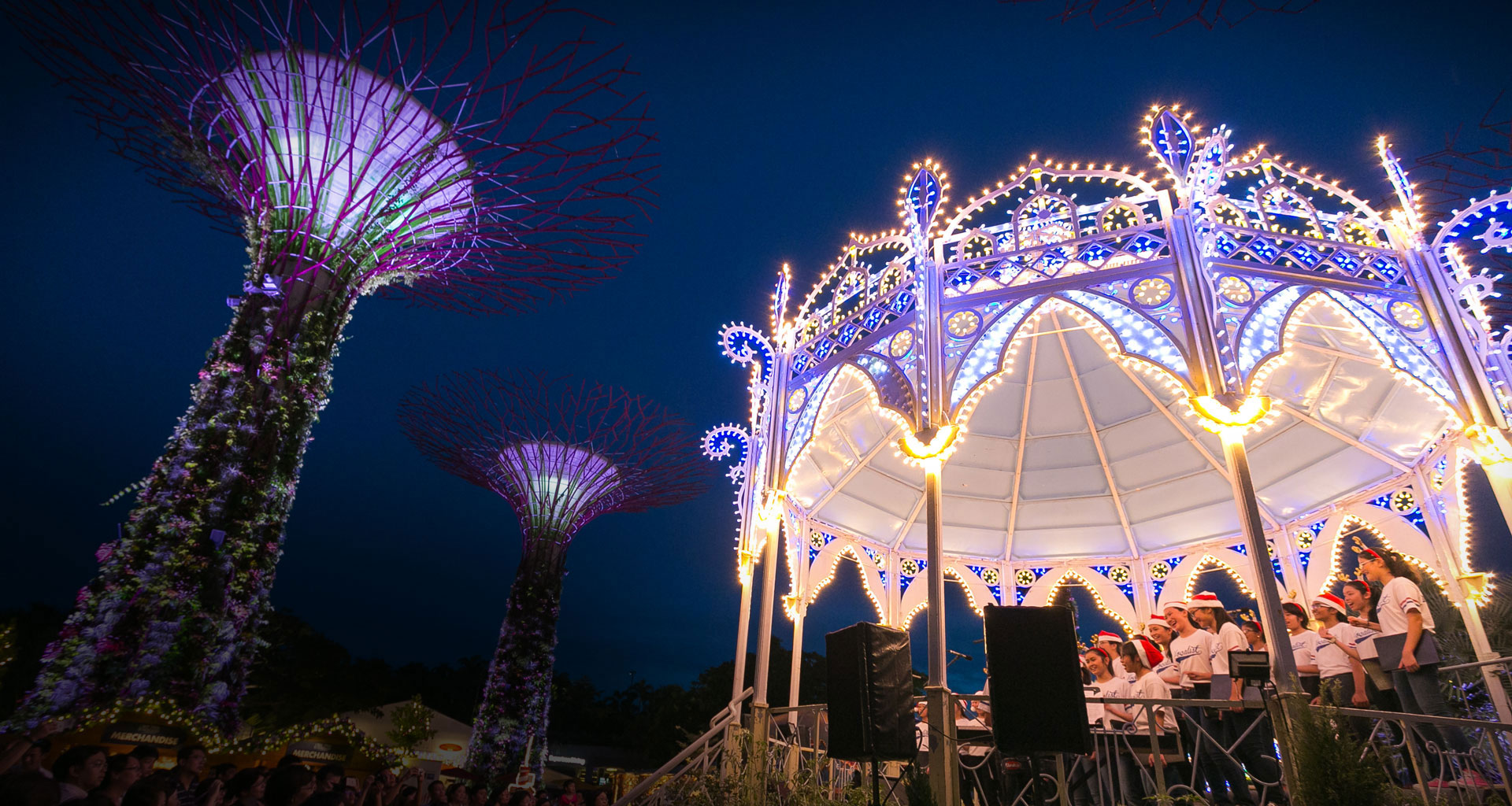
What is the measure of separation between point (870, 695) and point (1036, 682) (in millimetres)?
1511

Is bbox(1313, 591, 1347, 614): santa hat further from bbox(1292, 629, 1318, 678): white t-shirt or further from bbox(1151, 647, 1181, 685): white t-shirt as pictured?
bbox(1151, 647, 1181, 685): white t-shirt

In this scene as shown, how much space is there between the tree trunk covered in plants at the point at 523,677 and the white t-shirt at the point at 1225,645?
44.8ft

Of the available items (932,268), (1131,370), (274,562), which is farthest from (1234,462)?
(274,562)

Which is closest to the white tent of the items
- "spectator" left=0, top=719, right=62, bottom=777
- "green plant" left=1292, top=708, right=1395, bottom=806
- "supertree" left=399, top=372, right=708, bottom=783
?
"supertree" left=399, top=372, right=708, bottom=783

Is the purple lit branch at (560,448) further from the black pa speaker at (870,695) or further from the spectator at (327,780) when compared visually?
the black pa speaker at (870,695)

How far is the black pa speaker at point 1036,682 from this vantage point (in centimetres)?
502

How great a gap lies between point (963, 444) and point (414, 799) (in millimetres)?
11651

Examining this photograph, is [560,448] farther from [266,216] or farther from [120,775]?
[120,775]

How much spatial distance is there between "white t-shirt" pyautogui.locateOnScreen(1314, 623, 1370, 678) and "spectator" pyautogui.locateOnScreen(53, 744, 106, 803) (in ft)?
38.6

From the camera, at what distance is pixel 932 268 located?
9.58 meters

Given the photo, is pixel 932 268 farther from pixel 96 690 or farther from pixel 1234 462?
pixel 96 690

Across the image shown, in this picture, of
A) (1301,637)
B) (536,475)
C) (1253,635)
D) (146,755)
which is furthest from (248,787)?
(1301,637)

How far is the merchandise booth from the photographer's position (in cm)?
827

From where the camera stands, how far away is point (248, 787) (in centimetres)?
571
